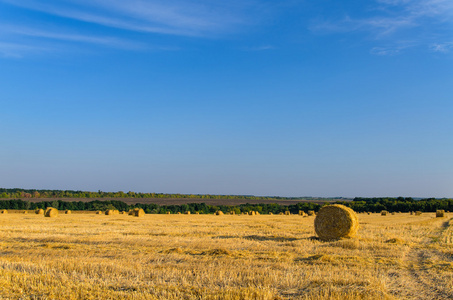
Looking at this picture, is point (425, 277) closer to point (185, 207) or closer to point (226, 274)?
point (226, 274)

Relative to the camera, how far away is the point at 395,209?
7556 centimetres

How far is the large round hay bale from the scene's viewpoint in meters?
18.4

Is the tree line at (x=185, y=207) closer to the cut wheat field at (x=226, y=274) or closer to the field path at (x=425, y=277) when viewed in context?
the cut wheat field at (x=226, y=274)

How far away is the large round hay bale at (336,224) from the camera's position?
18.4 m

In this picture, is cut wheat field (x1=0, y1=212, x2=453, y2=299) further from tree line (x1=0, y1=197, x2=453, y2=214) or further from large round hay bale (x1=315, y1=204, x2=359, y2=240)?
tree line (x1=0, y1=197, x2=453, y2=214)

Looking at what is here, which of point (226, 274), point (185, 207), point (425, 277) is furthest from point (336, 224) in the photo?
point (185, 207)

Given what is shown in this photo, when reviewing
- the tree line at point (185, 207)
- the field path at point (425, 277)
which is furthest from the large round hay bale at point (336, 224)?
the tree line at point (185, 207)

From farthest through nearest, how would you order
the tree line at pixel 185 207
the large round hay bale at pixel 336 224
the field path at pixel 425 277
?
the tree line at pixel 185 207, the large round hay bale at pixel 336 224, the field path at pixel 425 277

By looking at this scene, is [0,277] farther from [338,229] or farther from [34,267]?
[338,229]

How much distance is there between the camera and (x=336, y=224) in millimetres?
18625

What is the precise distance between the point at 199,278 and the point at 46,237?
11.7 meters

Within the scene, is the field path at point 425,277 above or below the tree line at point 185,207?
above

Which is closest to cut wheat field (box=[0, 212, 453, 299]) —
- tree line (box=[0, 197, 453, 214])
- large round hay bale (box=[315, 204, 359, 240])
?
large round hay bale (box=[315, 204, 359, 240])

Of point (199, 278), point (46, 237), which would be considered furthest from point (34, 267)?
point (46, 237)
